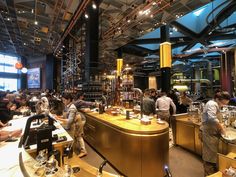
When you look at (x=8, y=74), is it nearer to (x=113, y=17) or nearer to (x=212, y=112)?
(x=113, y=17)

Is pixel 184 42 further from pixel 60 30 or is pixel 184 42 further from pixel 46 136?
pixel 46 136

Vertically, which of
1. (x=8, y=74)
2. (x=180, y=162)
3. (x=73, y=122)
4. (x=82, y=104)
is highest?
(x=8, y=74)

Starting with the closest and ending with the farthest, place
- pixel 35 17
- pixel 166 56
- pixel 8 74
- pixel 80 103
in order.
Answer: pixel 80 103, pixel 166 56, pixel 35 17, pixel 8 74

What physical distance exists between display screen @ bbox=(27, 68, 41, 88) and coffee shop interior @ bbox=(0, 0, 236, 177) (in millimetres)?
6543

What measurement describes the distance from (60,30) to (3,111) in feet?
19.9

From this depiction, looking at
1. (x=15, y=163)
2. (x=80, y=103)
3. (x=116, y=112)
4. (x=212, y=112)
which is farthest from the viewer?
(x=80, y=103)

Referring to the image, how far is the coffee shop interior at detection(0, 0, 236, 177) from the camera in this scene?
201 centimetres

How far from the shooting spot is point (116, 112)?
4281 mm

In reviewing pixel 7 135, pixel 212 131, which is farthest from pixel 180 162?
pixel 7 135

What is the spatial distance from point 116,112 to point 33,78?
1553cm

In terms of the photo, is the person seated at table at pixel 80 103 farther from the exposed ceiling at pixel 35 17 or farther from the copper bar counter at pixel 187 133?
the exposed ceiling at pixel 35 17

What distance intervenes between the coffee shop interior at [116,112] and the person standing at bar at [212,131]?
15 mm

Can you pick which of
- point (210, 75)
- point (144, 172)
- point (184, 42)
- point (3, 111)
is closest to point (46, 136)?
point (144, 172)

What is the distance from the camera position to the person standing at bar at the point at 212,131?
8.70ft
